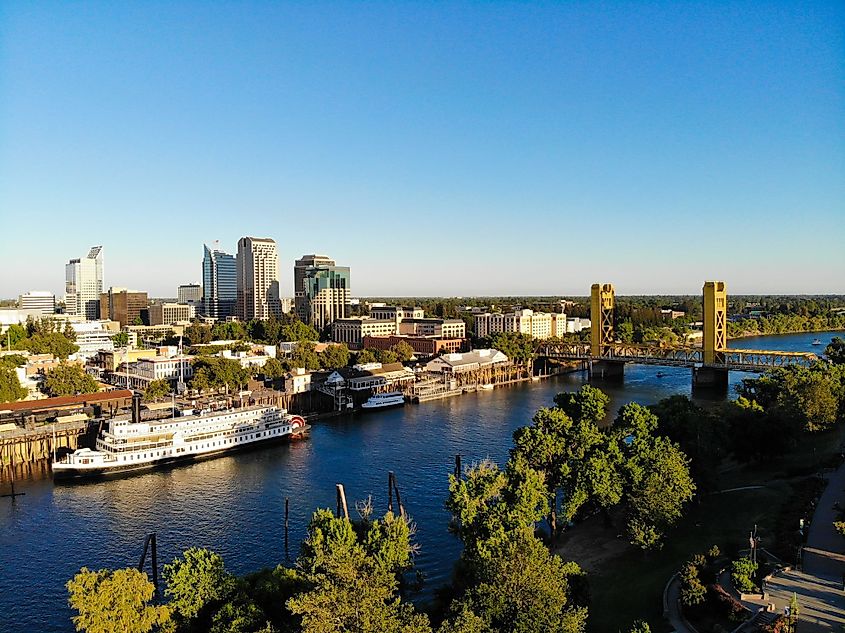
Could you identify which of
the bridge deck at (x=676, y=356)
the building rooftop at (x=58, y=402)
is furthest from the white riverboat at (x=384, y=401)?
the bridge deck at (x=676, y=356)

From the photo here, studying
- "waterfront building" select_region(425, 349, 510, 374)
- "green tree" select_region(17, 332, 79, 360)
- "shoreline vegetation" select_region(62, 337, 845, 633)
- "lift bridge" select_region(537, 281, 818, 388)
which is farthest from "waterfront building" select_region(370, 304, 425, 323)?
"shoreline vegetation" select_region(62, 337, 845, 633)

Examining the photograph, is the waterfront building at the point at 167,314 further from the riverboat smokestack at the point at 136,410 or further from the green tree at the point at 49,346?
the riverboat smokestack at the point at 136,410

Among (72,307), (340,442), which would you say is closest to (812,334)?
(340,442)

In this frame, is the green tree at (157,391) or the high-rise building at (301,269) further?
the high-rise building at (301,269)

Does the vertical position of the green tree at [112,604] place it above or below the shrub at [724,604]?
above

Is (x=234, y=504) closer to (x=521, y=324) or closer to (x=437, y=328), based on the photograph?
(x=437, y=328)

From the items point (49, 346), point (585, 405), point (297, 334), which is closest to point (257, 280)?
point (297, 334)

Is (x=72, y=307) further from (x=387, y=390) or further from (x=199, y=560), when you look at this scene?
(x=199, y=560)
